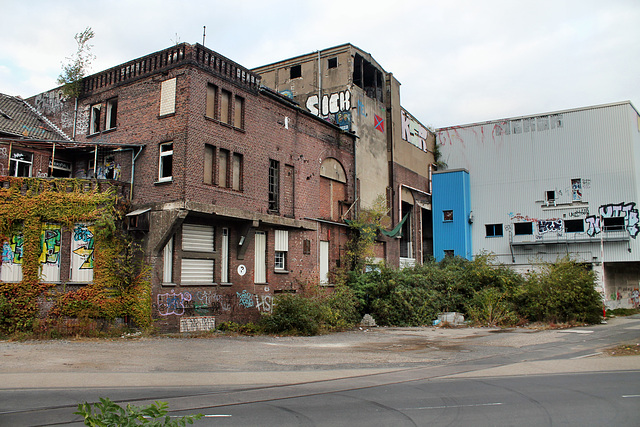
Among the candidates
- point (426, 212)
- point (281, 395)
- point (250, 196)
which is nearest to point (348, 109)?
point (250, 196)

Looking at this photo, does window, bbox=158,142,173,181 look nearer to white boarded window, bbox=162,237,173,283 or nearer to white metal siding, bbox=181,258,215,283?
white boarded window, bbox=162,237,173,283

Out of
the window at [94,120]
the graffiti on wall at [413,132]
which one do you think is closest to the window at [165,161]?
the window at [94,120]

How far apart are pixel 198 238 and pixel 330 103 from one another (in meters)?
14.1

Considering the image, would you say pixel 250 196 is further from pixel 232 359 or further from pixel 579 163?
pixel 579 163

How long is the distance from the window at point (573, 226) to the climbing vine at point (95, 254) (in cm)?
3062

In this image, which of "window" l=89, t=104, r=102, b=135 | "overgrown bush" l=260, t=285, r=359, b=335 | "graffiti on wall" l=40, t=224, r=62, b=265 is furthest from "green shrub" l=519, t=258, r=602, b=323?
"window" l=89, t=104, r=102, b=135

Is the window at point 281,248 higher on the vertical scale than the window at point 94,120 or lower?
lower

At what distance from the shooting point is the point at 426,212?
4056 cm

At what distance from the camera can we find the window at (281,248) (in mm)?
23578

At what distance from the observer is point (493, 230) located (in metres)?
40.0

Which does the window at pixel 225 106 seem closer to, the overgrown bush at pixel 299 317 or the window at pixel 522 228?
the overgrown bush at pixel 299 317

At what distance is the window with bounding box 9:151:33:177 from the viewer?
20656 mm

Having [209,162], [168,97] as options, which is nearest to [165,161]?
[209,162]

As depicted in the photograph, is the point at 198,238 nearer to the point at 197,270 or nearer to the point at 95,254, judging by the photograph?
the point at 197,270
